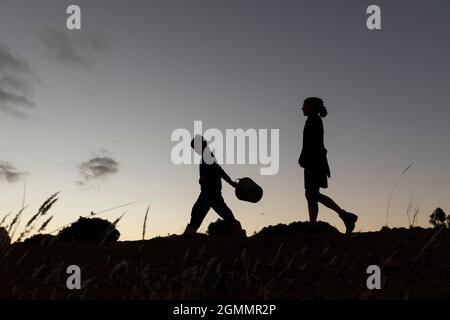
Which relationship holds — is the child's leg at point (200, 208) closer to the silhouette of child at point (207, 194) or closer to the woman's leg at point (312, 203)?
the silhouette of child at point (207, 194)

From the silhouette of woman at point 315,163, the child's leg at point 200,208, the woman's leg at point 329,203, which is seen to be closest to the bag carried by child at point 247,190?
the child's leg at point 200,208

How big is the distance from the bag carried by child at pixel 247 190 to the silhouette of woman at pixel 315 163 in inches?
45.3

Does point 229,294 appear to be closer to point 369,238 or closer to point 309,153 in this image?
point 369,238

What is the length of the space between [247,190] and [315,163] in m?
1.39

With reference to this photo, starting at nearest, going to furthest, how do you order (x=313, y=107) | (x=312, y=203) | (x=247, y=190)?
(x=312, y=203) → (x=313, y=107) → (x=247, y=190)

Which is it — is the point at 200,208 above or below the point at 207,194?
below

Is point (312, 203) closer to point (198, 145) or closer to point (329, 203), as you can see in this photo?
point (329, 203)

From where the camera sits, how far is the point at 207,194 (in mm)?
9180

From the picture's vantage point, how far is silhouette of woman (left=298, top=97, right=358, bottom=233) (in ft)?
27.8

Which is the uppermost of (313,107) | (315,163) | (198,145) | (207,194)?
(313,107)

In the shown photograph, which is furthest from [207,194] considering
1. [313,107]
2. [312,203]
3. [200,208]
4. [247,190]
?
[313,107]

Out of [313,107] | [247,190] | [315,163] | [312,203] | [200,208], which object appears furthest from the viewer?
[247,190]

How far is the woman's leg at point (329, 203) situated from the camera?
845cm
